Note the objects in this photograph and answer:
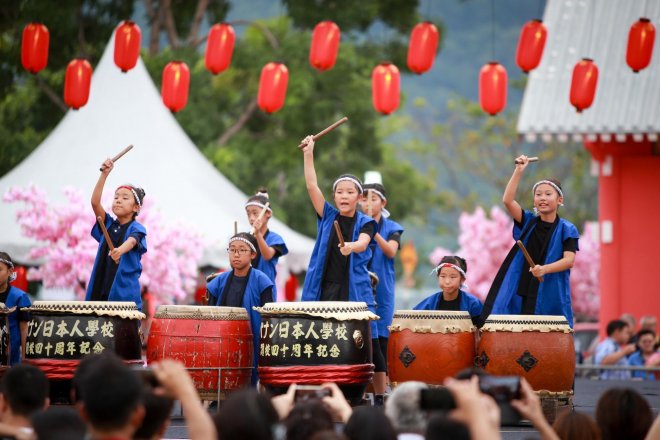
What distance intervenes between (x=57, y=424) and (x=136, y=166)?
9747 millimetres

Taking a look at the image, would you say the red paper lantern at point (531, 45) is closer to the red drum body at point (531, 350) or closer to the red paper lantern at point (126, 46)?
the red paper lantern at point (126, 46)

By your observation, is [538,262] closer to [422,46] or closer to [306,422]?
[306,422]

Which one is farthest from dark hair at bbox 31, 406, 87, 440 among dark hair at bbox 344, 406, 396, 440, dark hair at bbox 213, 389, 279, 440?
dark hair at bbox 344, 406, 396, 440

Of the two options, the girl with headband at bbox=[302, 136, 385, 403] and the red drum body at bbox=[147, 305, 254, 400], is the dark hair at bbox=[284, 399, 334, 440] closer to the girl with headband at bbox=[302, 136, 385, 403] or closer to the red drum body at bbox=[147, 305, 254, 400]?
the red drum body at bbox=[147, 305, 254, 400]

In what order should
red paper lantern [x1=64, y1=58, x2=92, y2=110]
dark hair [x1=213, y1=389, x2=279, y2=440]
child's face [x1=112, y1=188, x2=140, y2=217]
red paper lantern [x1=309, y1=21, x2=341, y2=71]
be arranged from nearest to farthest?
dark hair [x1=213, y1=389, x2=279, y2=440]
child's face [x1=112, y1=188, x2=140, y2=217]
red paper lantern [x1=64, y1=58, x2=92, y2=110]
red paper lantern [x1=309, y1=21, x2=341, y2=71]

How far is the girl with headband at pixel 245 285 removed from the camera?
6992mm

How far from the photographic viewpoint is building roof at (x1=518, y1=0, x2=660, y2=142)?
1216 cm

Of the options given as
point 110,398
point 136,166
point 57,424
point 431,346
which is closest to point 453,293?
point 431,346

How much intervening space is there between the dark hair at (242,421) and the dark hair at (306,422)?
18cm

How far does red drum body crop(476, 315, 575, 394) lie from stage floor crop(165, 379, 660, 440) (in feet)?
0.94

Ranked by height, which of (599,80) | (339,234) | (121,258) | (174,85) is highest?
(599,80)

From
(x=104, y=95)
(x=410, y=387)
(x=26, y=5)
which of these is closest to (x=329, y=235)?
(x=410, y=387)

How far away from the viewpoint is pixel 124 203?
280 inches

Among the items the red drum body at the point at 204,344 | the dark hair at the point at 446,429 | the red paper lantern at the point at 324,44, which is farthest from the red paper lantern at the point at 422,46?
the dark hair at the point at 446,429
